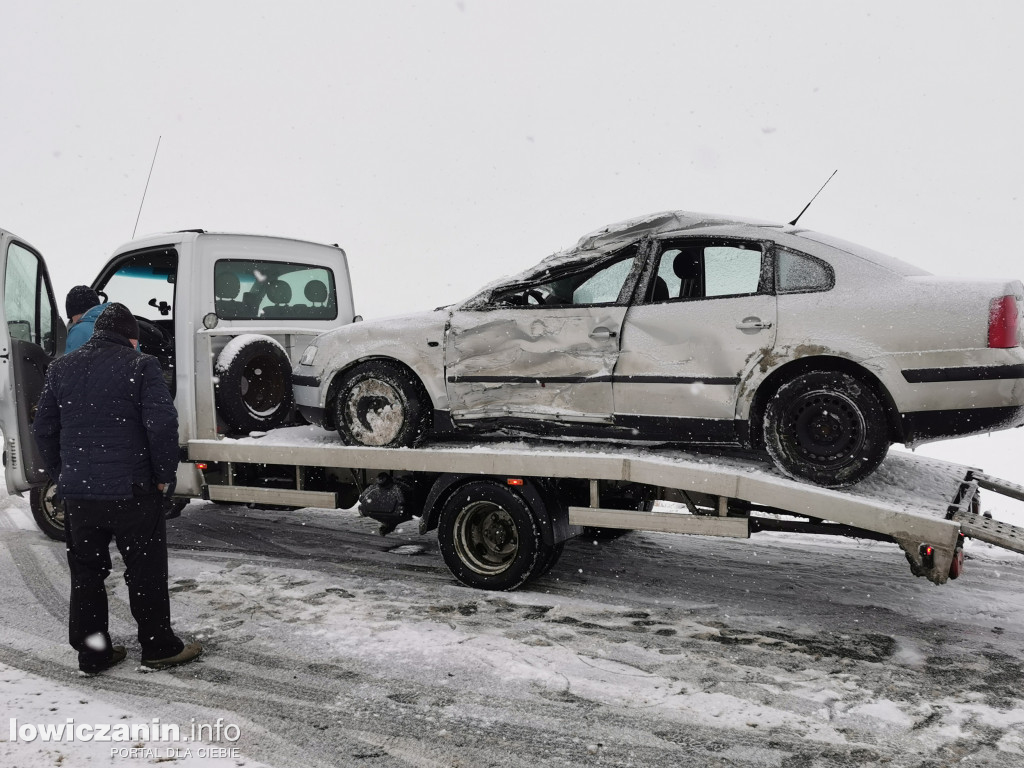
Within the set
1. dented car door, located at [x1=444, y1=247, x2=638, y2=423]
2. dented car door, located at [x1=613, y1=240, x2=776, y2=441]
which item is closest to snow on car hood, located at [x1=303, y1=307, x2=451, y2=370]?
dented car door, located at [x1=444, y1=247, x2=638, y2=423]

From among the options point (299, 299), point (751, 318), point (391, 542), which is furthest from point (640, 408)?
point (299, 299)

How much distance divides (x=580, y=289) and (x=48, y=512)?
15.7 feet

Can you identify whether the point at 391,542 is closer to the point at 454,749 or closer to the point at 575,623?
the point at 575,623

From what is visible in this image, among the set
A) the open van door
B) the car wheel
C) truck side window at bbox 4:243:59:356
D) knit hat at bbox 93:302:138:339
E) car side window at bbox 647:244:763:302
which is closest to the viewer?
knit hat at bbox 93:302:138:339

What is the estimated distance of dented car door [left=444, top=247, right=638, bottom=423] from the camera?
4.72 meters

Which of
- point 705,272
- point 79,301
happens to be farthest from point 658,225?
point 79,301

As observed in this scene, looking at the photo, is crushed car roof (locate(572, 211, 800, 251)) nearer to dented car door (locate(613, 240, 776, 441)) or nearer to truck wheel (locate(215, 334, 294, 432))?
dented car door (locate(613, 240, 776, 441))

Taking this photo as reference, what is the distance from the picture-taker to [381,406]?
534cm

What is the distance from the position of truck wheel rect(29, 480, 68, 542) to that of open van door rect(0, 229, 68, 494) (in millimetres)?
436

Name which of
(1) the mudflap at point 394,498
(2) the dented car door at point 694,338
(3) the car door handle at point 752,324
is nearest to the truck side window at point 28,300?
(1) the mudflap at point 394,498

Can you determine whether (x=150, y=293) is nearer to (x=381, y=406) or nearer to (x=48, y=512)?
(x=48, y=512)

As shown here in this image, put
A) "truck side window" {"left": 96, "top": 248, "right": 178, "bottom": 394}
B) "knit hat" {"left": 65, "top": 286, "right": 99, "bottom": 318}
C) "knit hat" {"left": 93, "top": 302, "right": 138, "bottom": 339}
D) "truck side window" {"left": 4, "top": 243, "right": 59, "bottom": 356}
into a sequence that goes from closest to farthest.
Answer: "knit hat" {"left": 93, "top": 302, "right": 138, "bottom": 339}
"knit hat" {"left": 65, "top": 286, "right": 99, "bottom": 318}
"truck side window" {"left": 4, "top": 243, "right": 59, "bottom": 356}
"truck side window" {"left": 96, "top": 248, "right": 178, "bottom": 394}

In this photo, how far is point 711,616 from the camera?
4582mm

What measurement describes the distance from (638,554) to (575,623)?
171 cm
